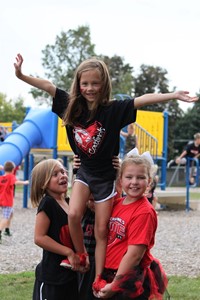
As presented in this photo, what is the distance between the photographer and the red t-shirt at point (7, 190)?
10.6 metres

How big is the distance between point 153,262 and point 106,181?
1.83 feet

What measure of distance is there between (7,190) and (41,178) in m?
7.42

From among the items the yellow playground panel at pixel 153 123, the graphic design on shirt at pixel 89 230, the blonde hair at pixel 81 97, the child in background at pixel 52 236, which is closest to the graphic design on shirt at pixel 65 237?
the child in background at pixel 52 236

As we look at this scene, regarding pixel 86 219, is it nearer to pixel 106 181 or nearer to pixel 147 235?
pixel 106 181

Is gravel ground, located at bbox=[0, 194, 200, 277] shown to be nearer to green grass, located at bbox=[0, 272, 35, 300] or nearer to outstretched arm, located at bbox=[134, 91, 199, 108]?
green grass, located at bbox=[0, 272, 35, 300]

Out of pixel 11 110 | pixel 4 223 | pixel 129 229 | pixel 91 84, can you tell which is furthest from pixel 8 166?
pixel 11 110

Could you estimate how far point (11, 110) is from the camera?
64.9 meters

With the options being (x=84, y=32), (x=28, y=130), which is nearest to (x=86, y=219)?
(x=28, y=130)

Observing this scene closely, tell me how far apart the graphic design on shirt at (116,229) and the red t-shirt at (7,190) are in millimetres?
7562

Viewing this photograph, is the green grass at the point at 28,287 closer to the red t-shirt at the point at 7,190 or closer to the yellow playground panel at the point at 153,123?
the red t-shirt at the point at 7,190

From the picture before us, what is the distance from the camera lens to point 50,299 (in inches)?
133

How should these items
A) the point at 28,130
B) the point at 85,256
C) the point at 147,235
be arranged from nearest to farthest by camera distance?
the point at 147,235 → the point at 85,256 → the point at 28,130

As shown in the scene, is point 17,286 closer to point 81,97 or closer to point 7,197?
point 81,97

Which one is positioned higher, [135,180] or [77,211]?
[135,180]
